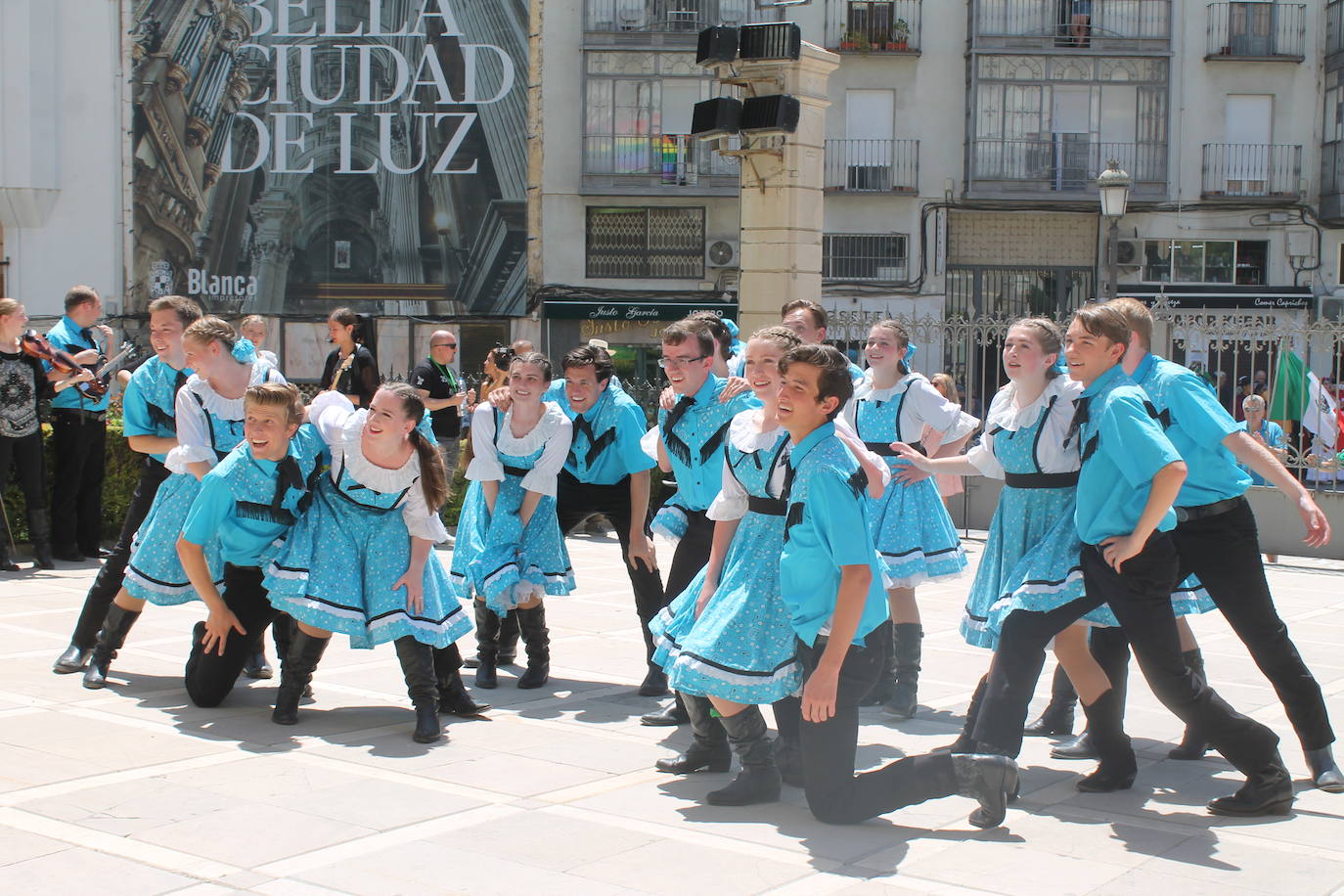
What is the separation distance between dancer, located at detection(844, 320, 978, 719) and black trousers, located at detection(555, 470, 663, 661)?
116cm

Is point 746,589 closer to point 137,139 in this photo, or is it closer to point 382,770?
point 382,770

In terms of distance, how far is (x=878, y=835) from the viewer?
4973 millimetres

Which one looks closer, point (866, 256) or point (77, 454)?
point (77, 454)

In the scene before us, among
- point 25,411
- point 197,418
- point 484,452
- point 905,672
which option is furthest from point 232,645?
point 25,411

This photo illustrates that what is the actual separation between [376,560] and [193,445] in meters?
1.16

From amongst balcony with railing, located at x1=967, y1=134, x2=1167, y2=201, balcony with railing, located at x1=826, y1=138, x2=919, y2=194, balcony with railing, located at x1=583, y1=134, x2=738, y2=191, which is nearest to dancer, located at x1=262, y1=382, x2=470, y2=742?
balcony with railing, located at x1=583, y1=134, x2=738, y2=191

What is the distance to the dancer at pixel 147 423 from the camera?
7.28 m

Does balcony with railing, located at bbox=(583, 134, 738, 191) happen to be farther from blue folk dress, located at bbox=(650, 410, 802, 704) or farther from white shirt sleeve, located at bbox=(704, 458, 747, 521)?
blue folk dress, located at bbox=(650, 410, 802, 704)

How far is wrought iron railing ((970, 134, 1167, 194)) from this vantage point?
32.2 meters

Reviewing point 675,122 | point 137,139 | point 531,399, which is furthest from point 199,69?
point 531,399

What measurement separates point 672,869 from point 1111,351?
96.6 inches

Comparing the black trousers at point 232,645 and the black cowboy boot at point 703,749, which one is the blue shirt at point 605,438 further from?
the black cowboy boot at point 703,749

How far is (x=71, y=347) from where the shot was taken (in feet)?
37.2

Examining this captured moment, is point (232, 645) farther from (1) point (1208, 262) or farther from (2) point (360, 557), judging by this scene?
(1) point (1208, 262)
